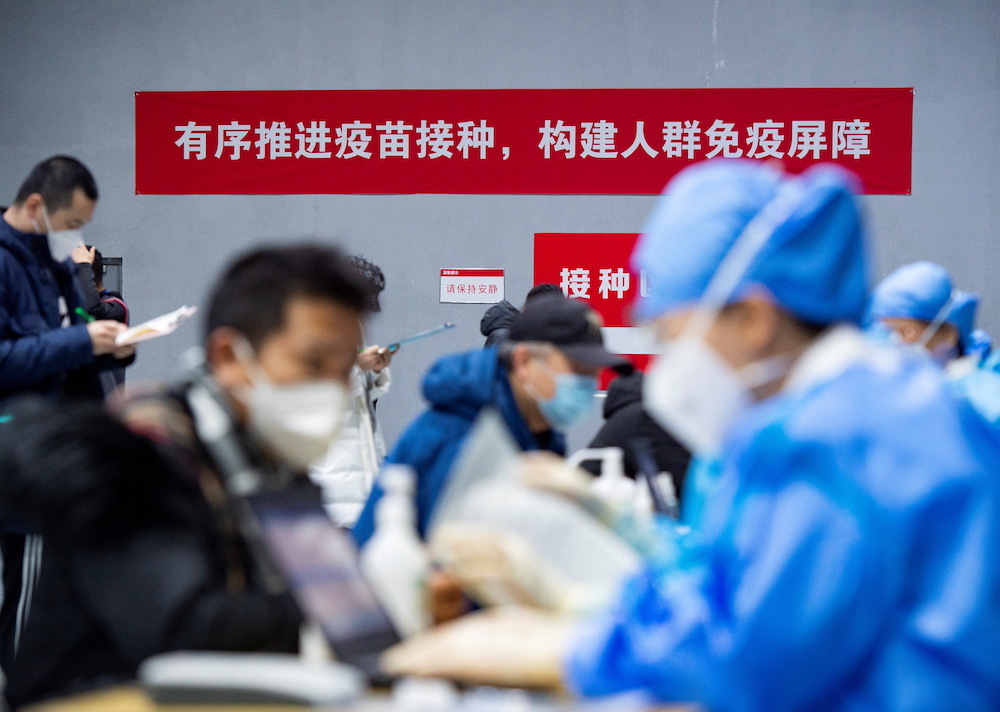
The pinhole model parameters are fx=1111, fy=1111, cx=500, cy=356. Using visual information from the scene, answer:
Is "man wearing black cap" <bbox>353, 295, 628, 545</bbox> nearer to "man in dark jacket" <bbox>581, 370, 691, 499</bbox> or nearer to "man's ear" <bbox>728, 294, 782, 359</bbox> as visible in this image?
"man in dark jacket" <bbox>581, 370, 691, 499</bbox>

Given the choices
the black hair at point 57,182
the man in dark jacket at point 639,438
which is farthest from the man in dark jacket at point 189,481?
the black hair at point 57,182

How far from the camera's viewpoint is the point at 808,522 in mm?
933

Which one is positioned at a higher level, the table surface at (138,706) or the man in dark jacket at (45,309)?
the man in dark jacket at (45,309)

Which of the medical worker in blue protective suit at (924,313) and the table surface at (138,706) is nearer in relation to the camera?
the table surface at (138,706)

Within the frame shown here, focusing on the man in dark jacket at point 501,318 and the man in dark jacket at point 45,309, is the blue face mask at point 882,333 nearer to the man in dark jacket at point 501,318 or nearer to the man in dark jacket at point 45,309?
the man in dark jacket at point 501,318

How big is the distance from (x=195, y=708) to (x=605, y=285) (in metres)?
5.95

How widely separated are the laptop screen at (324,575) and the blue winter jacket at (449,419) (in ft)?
2.87

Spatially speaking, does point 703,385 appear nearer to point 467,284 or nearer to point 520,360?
point 520,360

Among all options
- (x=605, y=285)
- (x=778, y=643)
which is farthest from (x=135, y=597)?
(x=605, y=285)

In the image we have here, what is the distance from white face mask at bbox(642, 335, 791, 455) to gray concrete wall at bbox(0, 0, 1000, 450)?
5.64 m

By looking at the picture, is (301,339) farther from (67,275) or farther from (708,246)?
(67,275)

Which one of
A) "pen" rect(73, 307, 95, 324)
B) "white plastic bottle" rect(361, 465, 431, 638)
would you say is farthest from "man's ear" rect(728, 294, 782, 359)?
"pen" rect(73, 307, 95, 324)

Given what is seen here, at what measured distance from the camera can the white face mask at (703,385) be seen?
115 cm

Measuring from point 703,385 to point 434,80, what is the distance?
240 inches
